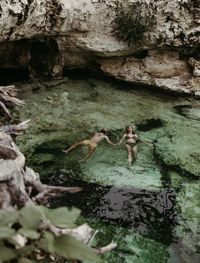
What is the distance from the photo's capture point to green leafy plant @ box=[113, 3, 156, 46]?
45.3 feet

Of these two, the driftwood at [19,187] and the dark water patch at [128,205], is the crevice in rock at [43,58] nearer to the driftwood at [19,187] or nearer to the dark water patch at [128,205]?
the dark water patch at [128,205]

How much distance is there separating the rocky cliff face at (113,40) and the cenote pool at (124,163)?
1.93 feet

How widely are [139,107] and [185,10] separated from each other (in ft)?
10.8

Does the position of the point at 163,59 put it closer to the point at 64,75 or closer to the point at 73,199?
the point at 64,75

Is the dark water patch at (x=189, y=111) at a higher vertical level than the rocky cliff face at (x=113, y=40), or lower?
lower

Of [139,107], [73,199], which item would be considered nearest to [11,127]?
[73,199]

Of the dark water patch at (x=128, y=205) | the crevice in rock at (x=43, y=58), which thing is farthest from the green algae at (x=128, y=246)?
the crevice in rock at (x=43, y=58)

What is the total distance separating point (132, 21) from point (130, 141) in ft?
14.6

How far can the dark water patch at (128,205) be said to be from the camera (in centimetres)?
841

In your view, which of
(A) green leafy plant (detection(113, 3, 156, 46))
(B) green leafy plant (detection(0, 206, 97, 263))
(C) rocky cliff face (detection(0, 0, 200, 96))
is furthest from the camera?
(A) green leafy plant (detection(113, 3, 156, 46))

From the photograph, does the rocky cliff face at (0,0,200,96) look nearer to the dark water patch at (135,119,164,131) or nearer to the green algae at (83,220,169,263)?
the dark water patch at (135,119,164,131)

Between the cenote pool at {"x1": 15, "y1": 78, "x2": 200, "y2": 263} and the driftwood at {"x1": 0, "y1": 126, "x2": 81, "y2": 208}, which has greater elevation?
the driftwood at {"x1": 0, "y1": 126, "x2": 81, "y2": 208}

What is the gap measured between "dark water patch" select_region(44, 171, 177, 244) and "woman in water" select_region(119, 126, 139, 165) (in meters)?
1.51

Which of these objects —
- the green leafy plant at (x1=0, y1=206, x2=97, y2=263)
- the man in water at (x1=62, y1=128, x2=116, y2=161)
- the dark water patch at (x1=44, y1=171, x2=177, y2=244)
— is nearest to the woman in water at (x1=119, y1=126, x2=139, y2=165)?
the man in water at (x1=62, y1=128, x2=116, y2=161)
